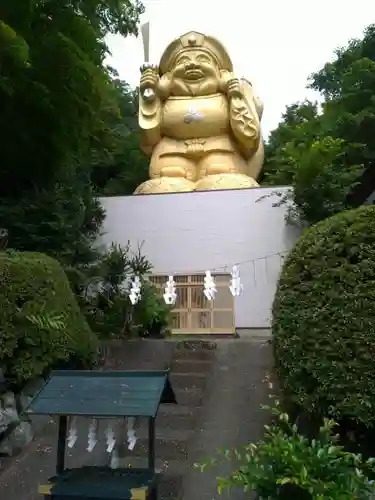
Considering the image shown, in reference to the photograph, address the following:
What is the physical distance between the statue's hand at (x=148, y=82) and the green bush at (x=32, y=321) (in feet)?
25.6

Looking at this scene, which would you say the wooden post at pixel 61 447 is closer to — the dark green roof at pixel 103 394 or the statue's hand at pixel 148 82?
the dark green roof at pixel 103 394

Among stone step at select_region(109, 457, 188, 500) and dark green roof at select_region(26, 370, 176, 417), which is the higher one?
dark green roof at select_region(26, 370, 176, 417)

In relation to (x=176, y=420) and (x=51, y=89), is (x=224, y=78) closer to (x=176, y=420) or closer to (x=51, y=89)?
(x=51, y=89)

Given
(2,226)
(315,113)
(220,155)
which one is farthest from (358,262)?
(315,113)

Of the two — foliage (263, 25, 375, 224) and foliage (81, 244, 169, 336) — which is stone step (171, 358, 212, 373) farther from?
foliage (263, 25, 375, 224)

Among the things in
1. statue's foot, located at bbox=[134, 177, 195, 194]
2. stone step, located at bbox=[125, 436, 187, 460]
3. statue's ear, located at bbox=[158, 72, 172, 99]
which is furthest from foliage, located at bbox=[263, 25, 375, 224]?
stone step, located at bbox=[125, 436, 187, 460]

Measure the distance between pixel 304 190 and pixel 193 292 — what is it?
116 inches

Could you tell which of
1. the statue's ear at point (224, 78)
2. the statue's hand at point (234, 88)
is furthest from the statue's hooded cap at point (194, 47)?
the statue's hand at point (234, 88)

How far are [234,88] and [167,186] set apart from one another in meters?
2.93

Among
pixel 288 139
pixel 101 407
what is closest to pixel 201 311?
pixel 101 407

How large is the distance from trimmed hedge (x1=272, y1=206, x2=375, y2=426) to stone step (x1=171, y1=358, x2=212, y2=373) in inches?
97.6

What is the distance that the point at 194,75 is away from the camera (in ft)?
42.8

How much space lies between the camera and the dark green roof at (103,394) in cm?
348

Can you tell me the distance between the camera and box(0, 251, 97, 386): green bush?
545cm
